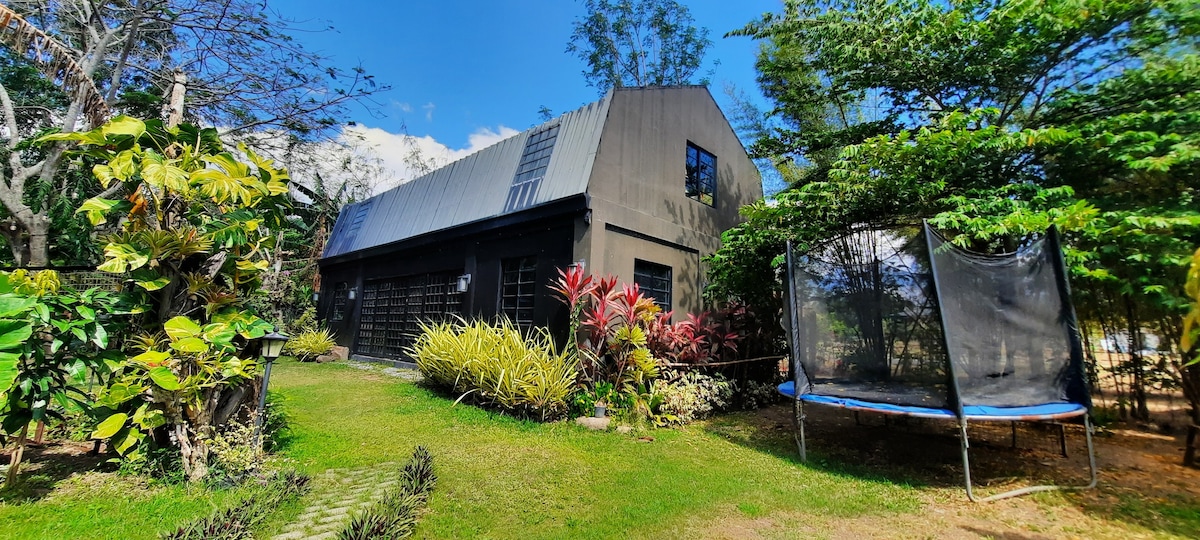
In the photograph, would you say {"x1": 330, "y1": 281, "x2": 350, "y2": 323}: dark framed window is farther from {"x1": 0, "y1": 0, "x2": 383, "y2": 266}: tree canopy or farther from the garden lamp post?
the garden lamp post

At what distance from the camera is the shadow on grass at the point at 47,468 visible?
2.90m

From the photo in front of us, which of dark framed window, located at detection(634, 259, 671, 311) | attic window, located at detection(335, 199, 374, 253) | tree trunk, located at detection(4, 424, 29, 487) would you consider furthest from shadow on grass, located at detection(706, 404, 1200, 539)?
attic window, located at detection(335, 199, 374, 253)

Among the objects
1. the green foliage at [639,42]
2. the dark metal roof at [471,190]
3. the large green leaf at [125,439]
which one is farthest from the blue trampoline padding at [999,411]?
the green foliage at [639,42]

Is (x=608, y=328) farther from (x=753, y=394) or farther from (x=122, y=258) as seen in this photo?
(x=122, y=258)

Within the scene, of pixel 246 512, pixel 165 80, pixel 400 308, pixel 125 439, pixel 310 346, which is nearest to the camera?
pixel 246 512

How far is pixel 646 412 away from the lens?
5.61 metres

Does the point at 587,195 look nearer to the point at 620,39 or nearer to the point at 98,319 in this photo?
the point at 98,319

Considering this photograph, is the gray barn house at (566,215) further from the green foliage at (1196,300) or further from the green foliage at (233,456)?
the green foliage at (1196,300)

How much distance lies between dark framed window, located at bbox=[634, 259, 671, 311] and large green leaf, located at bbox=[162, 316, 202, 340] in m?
5.51

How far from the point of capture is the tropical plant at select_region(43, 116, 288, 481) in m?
3.00

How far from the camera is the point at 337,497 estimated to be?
3.14 meters

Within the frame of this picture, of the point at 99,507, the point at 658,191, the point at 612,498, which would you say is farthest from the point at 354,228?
the point at 612,498

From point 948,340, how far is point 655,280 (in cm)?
463

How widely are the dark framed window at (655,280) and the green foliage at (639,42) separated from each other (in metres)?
15.2
